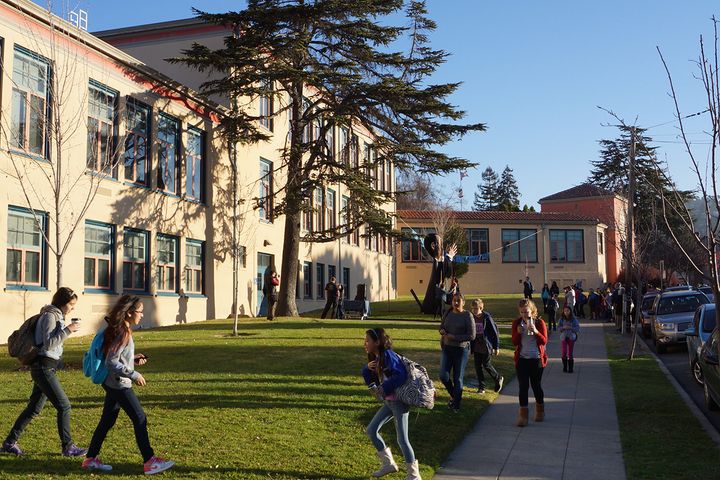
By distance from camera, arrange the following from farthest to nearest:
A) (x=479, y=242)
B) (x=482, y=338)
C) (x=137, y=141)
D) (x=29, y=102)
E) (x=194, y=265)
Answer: (x=479, y=242) → (x=194, y=265) → (x=137, y=141) → (x=29, y=102) → (x=482, y=338)

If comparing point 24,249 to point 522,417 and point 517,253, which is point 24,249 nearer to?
point 522,417

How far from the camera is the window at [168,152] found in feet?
85.6

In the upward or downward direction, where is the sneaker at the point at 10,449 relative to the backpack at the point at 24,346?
downward

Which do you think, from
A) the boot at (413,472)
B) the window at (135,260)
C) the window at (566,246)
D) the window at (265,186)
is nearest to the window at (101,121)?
the window at (135,260)

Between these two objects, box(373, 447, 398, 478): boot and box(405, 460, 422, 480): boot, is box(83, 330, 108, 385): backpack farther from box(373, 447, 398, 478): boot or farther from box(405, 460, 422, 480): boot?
box(405, 460, 422, 480): boot

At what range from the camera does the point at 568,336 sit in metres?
16.7

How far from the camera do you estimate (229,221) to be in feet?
99.7

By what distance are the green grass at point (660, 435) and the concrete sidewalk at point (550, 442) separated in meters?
0.18

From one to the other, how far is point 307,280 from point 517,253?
2818 cm

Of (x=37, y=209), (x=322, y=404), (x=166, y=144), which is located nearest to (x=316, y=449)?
(x=322, y=404)

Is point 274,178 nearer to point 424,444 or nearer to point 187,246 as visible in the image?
point 187,246

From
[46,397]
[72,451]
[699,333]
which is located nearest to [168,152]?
[699,333]

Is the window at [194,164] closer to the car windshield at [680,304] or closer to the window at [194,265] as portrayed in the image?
the window at [194,265]

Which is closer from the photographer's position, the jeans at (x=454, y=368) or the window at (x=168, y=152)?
the jeans at (x=454, y=368)
